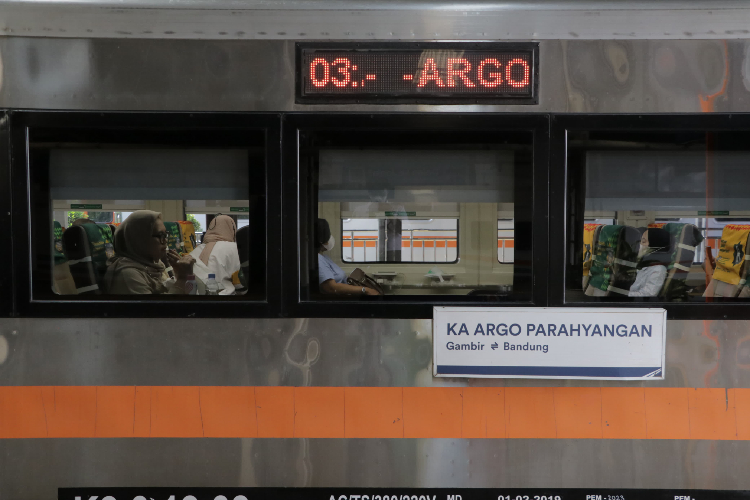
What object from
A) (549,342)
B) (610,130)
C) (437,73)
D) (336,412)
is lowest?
(336,412)

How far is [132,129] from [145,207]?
35 cm

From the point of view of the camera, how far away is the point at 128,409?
2.56 m

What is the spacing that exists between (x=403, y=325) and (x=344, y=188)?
66cm

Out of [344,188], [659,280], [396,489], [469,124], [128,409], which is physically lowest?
[396,489]

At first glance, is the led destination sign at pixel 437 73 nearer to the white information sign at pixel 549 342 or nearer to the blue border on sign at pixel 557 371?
the white information sign at pixel 549 342

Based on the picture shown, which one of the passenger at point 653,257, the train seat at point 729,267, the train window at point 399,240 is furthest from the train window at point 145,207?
the train seat at point 729,267

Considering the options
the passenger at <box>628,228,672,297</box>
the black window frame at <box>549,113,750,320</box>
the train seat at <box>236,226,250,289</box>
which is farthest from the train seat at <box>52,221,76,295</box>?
the passenger at <box>628,228,672,297</box>

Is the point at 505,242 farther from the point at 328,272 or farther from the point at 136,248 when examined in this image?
the point at 136,248

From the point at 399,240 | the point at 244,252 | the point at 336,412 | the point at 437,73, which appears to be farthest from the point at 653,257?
the point at 244,252

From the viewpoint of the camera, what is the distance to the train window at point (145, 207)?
2.56 m

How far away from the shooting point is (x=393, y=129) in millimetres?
2523

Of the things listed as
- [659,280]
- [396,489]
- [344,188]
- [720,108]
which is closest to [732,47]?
[720,108]

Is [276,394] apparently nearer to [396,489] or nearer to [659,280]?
[396,489]

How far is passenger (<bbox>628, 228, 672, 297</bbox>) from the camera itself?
2.66 m
